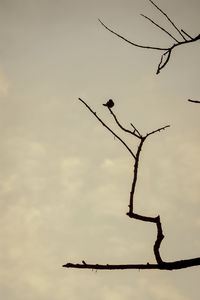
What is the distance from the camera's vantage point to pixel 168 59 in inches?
106

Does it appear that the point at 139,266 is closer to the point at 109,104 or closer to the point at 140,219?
the point at 140,219

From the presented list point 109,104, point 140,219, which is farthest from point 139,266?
point 109,104

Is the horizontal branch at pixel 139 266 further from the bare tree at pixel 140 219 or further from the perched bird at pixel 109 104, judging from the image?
the perched bird at pixel 109 104

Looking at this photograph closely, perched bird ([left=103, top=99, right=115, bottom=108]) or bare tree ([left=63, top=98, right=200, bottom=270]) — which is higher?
perched bird ([left=103, top=99, right=115, bottom=108])

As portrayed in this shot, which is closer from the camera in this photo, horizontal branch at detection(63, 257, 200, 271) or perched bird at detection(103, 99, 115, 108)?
horizontal branch at detection(63, 257, 200, 271)

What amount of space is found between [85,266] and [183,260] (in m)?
0.74

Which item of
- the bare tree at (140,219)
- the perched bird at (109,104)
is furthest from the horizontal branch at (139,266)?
the perched bird at (109,104)

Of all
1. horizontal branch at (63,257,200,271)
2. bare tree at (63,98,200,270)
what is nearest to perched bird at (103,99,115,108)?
bare tree at (63,98,200,270)

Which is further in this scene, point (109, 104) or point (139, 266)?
point (109, 104)

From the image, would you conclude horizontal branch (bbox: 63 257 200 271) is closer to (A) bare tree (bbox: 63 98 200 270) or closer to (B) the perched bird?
(A) bare tree (bbox: 63 98 200 270)

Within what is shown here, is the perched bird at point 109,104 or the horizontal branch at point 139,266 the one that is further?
the perched bird at point 109,104

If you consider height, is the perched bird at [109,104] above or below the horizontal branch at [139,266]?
above

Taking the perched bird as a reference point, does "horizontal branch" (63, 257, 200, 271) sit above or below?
below

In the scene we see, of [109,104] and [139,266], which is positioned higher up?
[109,104]
